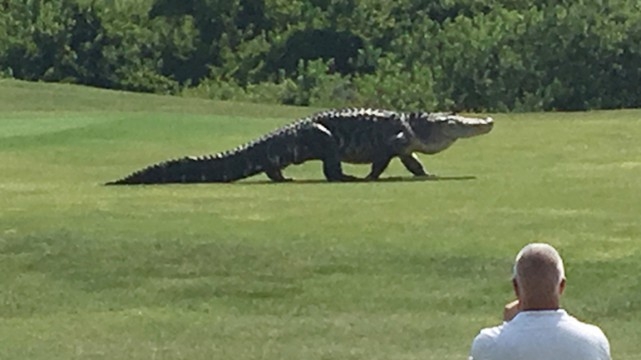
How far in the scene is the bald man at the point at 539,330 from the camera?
17.5 ft

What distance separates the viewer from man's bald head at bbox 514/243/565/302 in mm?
5305

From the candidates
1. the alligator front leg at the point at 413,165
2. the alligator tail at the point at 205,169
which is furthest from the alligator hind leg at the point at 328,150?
the alligator front leg at the point at 413,165

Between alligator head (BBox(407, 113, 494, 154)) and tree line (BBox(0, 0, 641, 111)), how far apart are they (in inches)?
822

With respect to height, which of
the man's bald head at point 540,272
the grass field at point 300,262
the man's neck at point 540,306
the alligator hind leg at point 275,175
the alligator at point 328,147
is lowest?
the alligator hind leg at point 275,175

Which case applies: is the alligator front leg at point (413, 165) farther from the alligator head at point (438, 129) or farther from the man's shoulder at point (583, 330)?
the man's shoulder at point (583, 330)

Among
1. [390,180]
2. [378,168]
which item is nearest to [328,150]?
[378,168]

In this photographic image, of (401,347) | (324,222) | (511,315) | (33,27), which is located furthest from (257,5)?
(511,315)

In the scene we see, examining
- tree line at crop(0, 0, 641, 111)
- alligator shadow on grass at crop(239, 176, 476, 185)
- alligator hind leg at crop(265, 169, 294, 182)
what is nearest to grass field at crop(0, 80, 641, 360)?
alligator shadow on grass at crop(239, 176, 476, 185)

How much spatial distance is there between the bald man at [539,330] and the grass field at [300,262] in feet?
13.5

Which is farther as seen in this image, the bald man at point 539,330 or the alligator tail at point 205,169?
the alligator tail at point 205,169

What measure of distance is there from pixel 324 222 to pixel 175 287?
2192 mm

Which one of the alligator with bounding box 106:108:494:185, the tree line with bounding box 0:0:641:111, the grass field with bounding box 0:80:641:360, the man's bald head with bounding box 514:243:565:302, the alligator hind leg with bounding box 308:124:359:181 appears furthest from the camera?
the tree line with bounding box 0:0:641:111

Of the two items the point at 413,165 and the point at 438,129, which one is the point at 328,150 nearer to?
the point at 413,165

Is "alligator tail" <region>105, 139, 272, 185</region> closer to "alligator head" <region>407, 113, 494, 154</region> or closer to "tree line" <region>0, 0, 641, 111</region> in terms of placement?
"alligator head" <region>407, 113, 494, 154</region>
